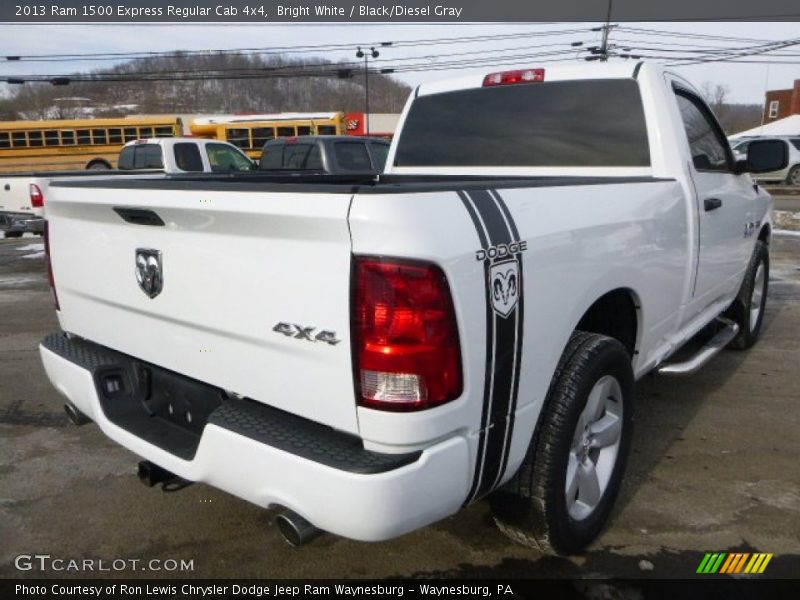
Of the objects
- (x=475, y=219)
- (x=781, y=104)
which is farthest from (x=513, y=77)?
→ (x=781, y=104)

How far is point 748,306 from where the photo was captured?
4.95 metres

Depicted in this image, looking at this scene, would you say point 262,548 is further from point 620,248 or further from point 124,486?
point 620,248

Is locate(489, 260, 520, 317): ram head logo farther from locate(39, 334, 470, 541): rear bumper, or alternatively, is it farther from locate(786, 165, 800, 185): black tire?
locate(786, 165, 800, 185): black tire

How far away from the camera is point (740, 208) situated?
4062 mm

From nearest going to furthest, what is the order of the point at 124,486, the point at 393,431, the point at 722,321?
the point at 393,431 < the point at 124,486 < the point at 722,321

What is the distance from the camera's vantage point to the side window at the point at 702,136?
11.5 ft

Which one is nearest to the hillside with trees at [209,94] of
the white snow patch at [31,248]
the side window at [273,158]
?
the side window at [273,158]

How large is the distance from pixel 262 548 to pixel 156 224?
1380mm

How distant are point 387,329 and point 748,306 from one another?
14.0 ft

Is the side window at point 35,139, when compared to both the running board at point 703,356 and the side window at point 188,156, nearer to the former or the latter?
the side window at point 188,156

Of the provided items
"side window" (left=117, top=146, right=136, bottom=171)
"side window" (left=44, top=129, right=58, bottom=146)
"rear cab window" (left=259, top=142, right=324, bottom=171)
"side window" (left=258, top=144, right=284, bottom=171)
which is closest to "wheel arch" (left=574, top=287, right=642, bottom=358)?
"rear cab window" (left=259, top=142, right=324, bottom=171)

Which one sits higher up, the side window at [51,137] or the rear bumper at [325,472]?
the side window at [51,137]

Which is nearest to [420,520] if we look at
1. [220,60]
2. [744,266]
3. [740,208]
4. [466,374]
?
[466,374]

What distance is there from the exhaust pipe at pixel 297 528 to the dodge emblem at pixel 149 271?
0.91m
